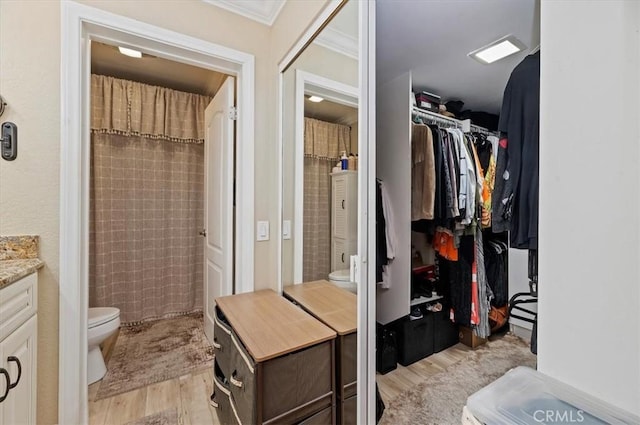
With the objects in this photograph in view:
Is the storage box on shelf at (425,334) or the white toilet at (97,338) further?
the white toilet at (97,338)

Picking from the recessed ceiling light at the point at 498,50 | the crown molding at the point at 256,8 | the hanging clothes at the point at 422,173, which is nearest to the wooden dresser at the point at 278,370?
the hanging clothes at the point at 422,173

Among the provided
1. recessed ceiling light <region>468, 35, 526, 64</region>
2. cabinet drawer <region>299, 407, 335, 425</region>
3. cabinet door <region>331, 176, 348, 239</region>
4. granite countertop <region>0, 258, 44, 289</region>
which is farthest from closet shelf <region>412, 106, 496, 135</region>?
granite countertop <region>0, 258, 44, 289</region>

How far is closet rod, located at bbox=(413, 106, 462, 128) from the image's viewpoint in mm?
864

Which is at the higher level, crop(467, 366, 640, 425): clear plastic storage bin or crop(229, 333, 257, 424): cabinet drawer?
crop(467, 366, 640, 425): clear plastic storage bin

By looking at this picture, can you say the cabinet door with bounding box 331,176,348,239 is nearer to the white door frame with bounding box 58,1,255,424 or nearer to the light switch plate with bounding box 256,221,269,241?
the light switch plate with bounding box 256,221,269,241

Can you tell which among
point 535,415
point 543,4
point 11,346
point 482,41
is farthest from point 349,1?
point 11,346

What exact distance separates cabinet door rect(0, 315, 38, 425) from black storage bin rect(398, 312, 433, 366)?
143 cm

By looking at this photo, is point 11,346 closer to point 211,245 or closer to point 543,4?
point 211,245

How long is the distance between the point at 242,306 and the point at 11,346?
34.8 inches

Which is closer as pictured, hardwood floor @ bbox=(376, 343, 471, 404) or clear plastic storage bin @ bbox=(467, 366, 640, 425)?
clear plastic storage bin @ bbox=(467, 366, 640, 425)

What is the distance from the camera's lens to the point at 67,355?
133cm

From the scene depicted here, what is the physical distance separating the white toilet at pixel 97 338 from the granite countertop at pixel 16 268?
82cm

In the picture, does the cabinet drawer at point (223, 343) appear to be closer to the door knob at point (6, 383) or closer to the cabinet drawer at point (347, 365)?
the cabinet drawer at point (347, 365)

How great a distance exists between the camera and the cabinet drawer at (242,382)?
0.98 meters
